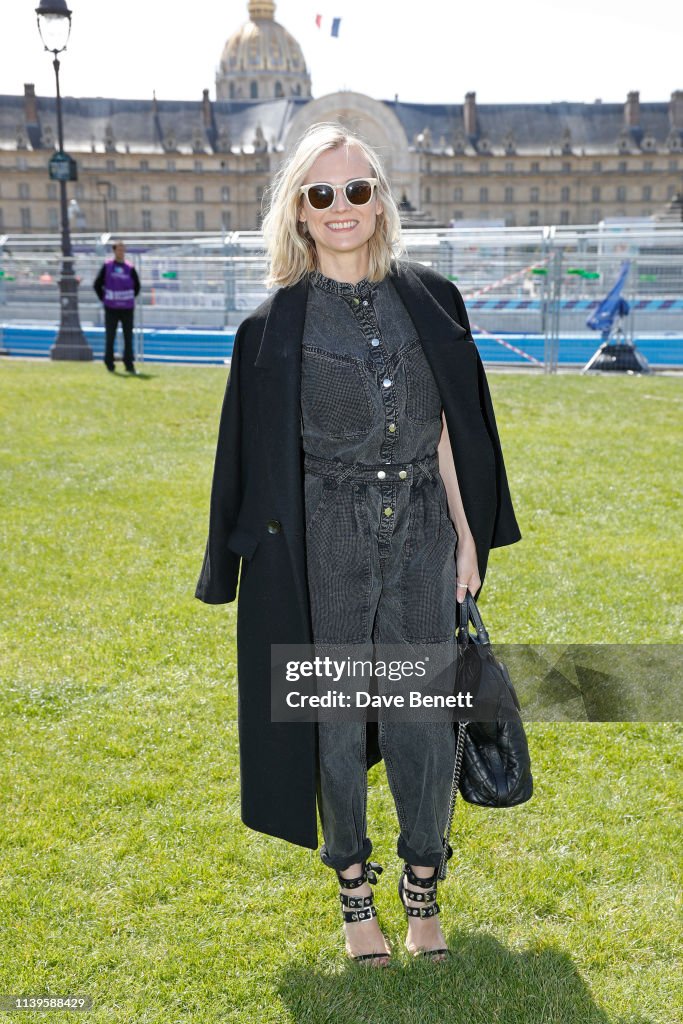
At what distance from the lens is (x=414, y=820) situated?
2.77 meters

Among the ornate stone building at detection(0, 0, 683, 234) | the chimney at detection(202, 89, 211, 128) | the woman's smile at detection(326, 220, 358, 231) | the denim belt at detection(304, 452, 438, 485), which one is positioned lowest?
the denim belt at detection(304, 452, 438, 485)

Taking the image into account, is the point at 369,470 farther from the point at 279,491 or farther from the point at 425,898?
the point at 425,898

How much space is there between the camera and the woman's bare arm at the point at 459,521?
9.08 ft

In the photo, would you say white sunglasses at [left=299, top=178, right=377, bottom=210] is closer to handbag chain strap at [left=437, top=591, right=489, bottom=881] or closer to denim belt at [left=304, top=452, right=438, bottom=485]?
denim belt at [left=304, top=452, right=438, bottom=485]

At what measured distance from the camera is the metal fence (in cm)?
1814

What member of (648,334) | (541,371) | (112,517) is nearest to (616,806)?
(112,517)

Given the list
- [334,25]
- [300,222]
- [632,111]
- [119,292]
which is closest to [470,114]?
[632,111]

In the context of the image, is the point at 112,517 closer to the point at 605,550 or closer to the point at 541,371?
the point at 605,550

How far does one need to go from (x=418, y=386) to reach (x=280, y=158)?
99429 mm

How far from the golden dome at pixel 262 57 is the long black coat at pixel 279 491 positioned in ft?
428

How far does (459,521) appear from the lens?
9.16 feet

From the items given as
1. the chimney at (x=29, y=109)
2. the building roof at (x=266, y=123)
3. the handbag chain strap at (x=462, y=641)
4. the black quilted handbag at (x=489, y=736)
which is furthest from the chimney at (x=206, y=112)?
the black quilted handbag at (x=489, y=736)

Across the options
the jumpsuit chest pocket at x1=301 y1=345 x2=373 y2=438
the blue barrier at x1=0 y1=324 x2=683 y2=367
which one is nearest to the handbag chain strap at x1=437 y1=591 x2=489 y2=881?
the jumpsuit chest pocket at x1=301 y1=345 x2=373 y2=438

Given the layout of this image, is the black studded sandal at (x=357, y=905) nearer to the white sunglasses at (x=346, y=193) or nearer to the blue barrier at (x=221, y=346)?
the white sunglasses at (x=346, y=193)
